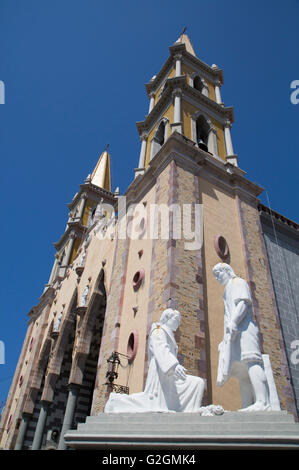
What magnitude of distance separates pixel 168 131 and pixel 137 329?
1016cm

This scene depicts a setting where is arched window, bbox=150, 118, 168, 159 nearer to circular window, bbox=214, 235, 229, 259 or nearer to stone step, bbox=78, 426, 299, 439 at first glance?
circular window, bbox=214, 235, 229, 259

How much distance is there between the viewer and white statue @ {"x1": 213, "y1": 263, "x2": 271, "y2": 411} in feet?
14.9

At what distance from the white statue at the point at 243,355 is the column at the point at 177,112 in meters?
11.7

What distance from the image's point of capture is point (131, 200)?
16500mm

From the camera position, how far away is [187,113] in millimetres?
17938

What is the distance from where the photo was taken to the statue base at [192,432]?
11.7 feet

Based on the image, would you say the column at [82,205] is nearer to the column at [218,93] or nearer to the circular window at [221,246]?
the column at [218,93]

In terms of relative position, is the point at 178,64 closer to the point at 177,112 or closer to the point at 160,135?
the point at 160,135

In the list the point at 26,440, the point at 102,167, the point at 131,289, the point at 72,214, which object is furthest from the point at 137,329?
the point at 102,167

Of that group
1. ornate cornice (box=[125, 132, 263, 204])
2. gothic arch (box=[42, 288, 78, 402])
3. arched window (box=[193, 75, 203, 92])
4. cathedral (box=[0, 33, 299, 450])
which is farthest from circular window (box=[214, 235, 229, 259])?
arched window (box=[193, 75, 203, 92])

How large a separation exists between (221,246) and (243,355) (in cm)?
854

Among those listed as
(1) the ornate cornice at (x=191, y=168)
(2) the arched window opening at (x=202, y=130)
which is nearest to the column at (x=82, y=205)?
(1) the ornate cornice at (x=191, y=168)

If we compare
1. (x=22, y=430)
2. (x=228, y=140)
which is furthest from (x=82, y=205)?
(x=22, y=430)
